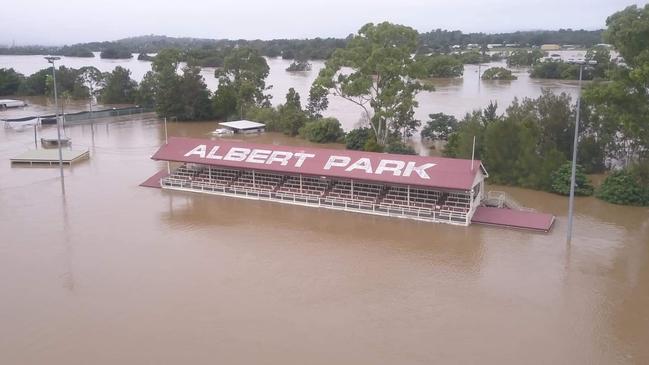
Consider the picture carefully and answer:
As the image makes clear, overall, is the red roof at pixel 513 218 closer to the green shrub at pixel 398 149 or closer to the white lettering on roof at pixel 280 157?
the white lettering on roof at pixel 280 157

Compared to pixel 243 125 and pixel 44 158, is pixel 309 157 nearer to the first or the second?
pixel 44 158

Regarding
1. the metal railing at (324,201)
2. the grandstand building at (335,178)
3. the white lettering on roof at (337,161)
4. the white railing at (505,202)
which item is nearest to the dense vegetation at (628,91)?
the white railing at (505,202)

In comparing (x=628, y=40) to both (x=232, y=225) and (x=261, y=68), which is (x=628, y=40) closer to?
(x=232, y=225)

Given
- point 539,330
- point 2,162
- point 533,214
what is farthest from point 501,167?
point 2,162

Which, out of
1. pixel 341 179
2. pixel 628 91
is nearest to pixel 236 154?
pixel 341 179

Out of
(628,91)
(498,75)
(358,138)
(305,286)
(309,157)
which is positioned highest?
(498,75)
